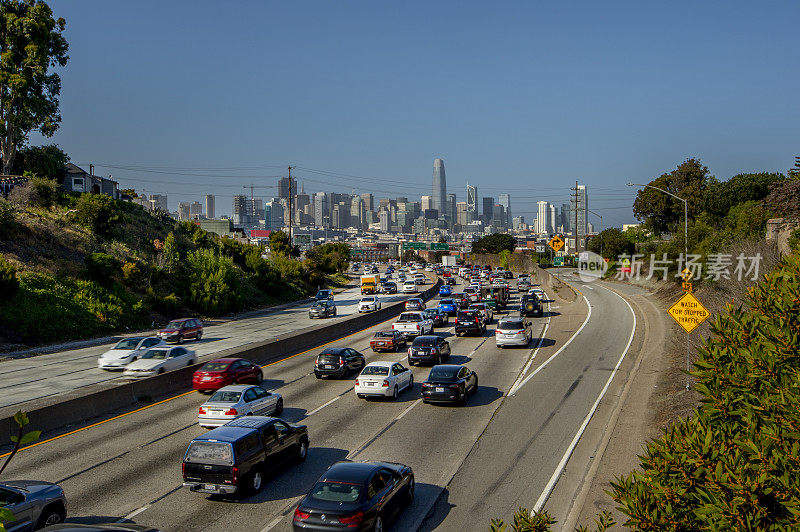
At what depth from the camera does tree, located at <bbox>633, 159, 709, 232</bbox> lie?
326ft

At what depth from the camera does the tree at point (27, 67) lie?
202ft

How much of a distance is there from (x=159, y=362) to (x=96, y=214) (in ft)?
130

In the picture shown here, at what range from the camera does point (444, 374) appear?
2428 cm

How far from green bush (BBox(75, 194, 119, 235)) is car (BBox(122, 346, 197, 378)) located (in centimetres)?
3815

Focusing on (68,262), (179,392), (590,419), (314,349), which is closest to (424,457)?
(590,419)

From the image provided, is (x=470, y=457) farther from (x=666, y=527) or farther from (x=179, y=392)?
(x=179, y=392)

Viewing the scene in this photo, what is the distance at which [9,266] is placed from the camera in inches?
1752

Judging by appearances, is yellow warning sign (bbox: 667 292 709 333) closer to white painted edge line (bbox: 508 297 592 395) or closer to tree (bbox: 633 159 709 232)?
white painted edge line (bbox: 508 297 592 395)

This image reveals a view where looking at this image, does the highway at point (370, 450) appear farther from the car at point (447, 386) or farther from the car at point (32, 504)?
the car at point (32, 504)

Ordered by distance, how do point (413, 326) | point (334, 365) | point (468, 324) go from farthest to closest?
point (468, 324)
point (413, 326)
point (334, 365)

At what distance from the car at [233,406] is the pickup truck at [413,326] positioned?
21.0 m

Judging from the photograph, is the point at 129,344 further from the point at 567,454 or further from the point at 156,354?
the point at 567,454

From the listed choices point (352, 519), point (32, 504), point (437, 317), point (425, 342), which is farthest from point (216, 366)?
point (437, 317)

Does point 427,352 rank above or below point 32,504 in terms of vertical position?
below
